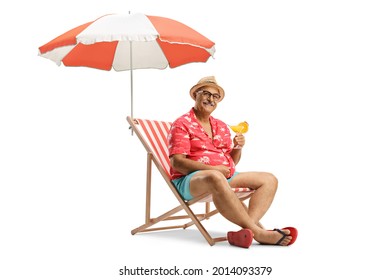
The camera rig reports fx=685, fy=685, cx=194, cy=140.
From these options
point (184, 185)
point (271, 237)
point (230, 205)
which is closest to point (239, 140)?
point (184, 185)

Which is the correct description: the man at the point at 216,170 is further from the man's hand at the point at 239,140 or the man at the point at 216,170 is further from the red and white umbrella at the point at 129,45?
the red and white umbrella at the point at 129,45

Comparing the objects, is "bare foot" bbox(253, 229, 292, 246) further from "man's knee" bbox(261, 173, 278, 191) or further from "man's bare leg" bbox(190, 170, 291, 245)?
"man's knee" bbox(261, 173, 278, 191)

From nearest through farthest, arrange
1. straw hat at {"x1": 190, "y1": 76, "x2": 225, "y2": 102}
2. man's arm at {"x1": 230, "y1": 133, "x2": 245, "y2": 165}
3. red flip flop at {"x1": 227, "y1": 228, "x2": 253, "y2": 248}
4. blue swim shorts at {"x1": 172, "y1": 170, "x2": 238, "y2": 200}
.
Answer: red flip flop at {"x1": 227, "y1": 228, "x2": 253, "y2": 248} → blue swim shorts at {"x1": 172, "y1": 170, "x2": 238, "y2": 200} → straw hat at {"x1": 190, "y1": 76, "x2": 225, "y2": 102} → man's arm at {"x1": 230, "y1": 133, "x2": 245, "y2": 165}

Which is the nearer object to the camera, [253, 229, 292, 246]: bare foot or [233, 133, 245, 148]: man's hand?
[253, 229, 292, 246]: bare foot

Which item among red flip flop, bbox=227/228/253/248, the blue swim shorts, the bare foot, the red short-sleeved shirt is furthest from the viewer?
the red short-sleeved shirt

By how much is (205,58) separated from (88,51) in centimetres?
118

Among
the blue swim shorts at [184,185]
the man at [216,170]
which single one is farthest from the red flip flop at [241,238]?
the blue swim shorts at [184,185]

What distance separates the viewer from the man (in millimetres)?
5703

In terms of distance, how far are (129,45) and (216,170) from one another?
189cm

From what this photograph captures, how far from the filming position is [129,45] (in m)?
7.07

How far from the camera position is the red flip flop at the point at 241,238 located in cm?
557

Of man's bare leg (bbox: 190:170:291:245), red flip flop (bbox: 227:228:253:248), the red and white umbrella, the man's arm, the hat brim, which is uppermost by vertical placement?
the red and white umbrella

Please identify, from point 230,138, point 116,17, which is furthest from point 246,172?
point 116,17

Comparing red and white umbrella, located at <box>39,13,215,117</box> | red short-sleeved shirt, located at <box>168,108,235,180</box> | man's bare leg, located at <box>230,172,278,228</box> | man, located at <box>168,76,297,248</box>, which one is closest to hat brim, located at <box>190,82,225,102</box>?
man, located at <box>168,76,297,248</box>
